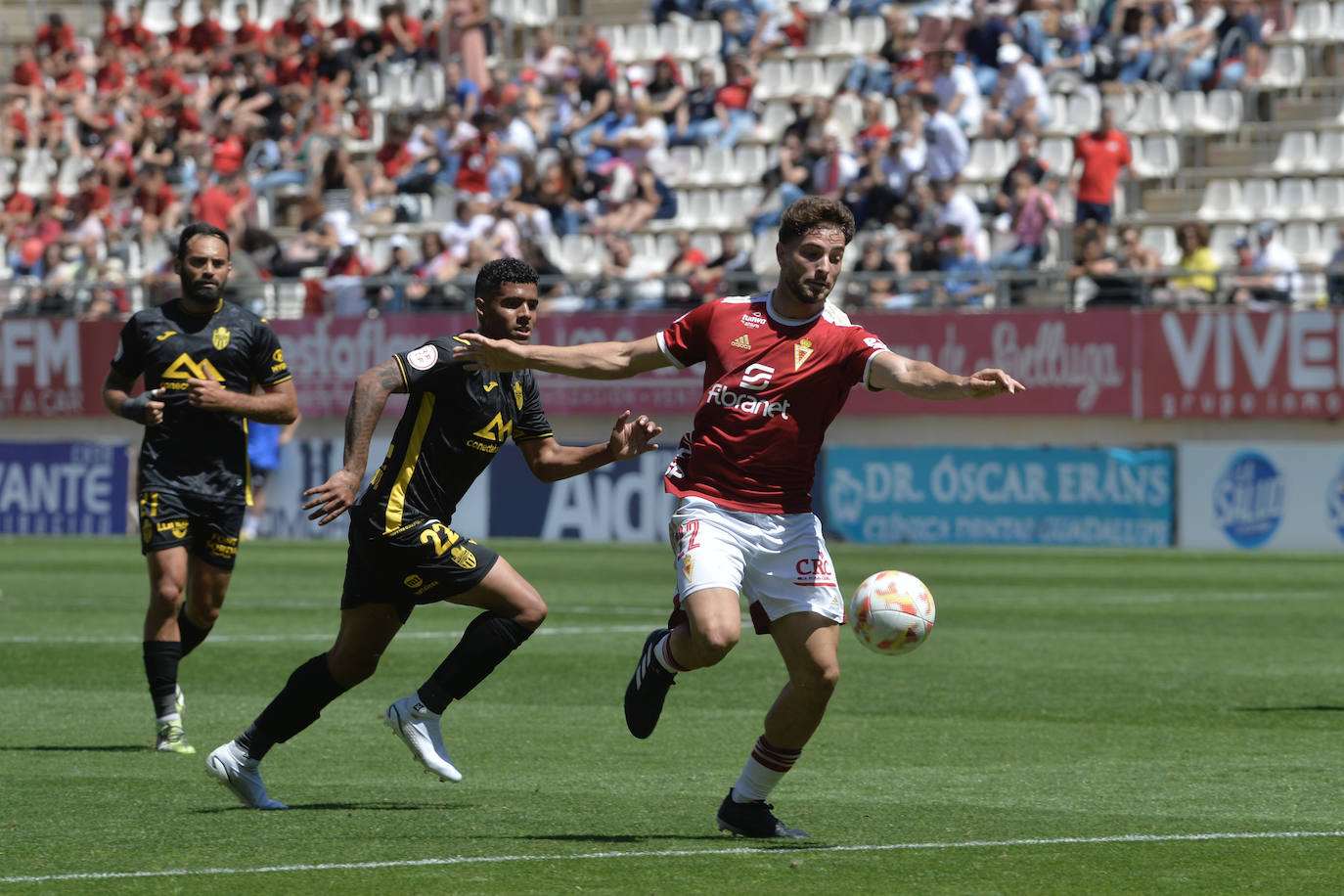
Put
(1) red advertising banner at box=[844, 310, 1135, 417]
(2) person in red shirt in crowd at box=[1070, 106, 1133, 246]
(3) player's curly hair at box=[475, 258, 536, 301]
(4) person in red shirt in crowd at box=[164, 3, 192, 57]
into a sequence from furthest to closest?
(4) person in red shirt in crowd at box=[164, 3, 192, 57] → (2) person in red shirt in crowd at box=[1070, 106, 1133, 246] → (1) red advertising banner at box=[844, 310, 1135, 417] → (3) player's curly hair at box=[475, 258, 536, 301]

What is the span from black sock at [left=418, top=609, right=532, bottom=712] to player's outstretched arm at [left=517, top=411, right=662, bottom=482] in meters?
0.61

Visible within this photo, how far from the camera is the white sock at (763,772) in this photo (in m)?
7.45

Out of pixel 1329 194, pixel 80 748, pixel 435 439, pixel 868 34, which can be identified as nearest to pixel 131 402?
pixel 80 748

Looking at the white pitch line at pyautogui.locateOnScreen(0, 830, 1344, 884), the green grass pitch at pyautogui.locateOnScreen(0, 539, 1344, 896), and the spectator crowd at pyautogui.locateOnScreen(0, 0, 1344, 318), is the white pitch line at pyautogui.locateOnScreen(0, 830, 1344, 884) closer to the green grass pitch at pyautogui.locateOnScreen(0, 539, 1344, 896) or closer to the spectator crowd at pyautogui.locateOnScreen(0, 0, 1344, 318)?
the green grass pitch at pyautogui.locateOnScreen(0, 539, 1344, 896)

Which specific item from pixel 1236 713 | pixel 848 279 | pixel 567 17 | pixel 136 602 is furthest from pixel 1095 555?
pixel 567 17

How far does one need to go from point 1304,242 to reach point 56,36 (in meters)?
24.5

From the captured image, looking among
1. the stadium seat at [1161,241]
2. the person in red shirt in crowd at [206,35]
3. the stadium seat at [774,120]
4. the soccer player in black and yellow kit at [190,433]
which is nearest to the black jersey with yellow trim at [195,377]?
the soccer player in black and yellow kit at [190,433]

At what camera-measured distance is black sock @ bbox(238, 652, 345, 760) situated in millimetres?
8078

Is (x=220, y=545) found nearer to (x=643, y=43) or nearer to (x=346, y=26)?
(x=643, y=43)

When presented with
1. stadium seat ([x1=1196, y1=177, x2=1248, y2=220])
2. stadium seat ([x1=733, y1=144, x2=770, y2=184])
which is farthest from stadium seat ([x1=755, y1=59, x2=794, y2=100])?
stadium seat ([x1=1196, y1=177, x2=1248, y2=220])

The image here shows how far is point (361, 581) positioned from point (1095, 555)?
1745 centimetres

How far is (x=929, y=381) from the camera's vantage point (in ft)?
23.4

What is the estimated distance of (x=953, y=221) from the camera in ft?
87.8

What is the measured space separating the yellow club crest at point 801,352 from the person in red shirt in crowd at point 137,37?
34575 millimetres
